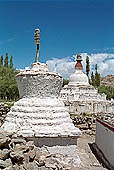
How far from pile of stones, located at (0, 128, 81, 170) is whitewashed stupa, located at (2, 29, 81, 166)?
0.50 m

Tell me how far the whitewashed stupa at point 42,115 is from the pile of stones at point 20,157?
0.50 meters

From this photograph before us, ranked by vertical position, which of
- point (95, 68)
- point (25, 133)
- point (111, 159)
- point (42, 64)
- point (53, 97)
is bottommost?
A: point (111, 159)

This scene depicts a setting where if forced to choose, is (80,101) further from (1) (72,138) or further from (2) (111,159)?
(1) (72,138)

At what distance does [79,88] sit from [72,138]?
68.6 ft

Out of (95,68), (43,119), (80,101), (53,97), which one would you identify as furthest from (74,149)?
(95,68)

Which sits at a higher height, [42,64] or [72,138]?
[42,64]

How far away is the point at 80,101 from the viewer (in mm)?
19766

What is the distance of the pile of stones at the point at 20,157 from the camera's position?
351cm

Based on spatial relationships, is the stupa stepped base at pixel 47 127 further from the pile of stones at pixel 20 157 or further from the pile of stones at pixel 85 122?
the pile of stones at pixel 85 122

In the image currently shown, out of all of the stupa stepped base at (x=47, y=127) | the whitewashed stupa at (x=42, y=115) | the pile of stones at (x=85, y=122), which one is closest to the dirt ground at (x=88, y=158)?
the stupa stepped base at (x=47, y=127)

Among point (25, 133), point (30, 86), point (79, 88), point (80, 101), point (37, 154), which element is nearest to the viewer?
point (37, 154)

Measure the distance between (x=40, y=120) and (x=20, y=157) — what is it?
1.47 meters

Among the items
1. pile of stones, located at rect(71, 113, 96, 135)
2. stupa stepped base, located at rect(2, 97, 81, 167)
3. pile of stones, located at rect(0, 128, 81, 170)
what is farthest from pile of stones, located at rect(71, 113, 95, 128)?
pile of stones, located at rect(0, 128, 81, 170)

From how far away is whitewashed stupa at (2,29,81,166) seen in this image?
187 inches
